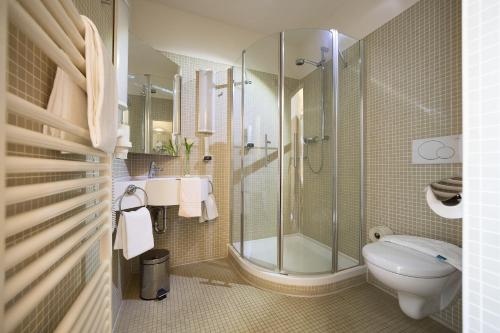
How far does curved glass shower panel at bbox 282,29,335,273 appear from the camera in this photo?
75.8 inches

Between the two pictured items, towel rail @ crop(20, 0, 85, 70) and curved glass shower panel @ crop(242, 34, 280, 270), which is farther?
curved glass shower panel @ crop(242, 34, 280, 270)

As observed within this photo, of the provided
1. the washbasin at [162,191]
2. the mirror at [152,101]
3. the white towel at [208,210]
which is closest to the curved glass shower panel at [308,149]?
the white towel at [208,210]

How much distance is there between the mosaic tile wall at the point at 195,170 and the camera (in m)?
2.17

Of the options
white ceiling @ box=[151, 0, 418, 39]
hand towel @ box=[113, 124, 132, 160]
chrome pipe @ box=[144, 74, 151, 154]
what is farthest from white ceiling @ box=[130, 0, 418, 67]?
hand towel @ box=[113, 124, 132, 160]

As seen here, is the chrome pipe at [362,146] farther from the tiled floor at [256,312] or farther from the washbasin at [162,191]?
the washbasin at [162,191]

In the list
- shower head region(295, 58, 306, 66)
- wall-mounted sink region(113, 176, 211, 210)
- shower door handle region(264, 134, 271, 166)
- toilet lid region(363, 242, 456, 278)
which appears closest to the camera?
toilet lid region(363, 242, 456, 278)

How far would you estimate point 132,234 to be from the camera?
1375 mm

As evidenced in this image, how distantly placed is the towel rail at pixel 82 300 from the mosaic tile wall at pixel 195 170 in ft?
4.37

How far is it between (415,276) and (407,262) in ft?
0.24

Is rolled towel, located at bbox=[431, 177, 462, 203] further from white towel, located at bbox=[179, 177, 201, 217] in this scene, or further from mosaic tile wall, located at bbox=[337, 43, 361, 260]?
white towel, located at bbox=[179, 177, 201, 217]

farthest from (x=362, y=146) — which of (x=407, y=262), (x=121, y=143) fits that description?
(x=121, y=143)

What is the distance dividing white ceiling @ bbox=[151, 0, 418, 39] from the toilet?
5.98 ft

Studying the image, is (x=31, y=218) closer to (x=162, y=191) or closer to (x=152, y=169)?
(x=162, y=191)
